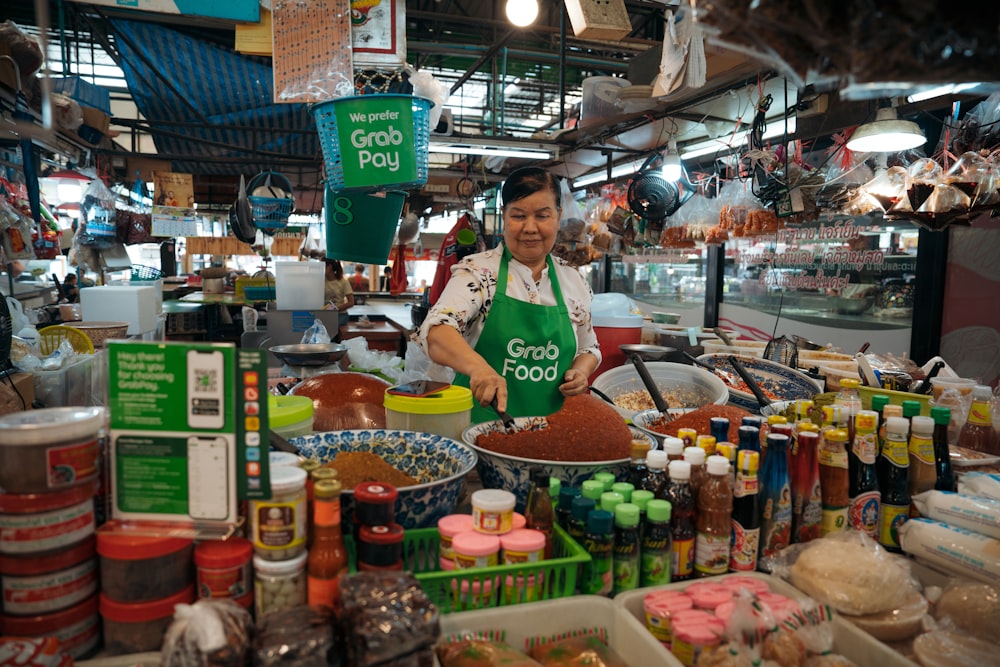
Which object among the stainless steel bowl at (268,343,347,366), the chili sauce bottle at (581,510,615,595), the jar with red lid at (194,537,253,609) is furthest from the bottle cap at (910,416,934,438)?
the stainless steel bowl at (268,343,347,366)

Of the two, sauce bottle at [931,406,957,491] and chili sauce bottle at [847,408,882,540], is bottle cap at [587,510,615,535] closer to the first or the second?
chili sauce bottle at [847,408,882,540]

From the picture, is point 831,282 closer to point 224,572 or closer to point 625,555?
point 625,555

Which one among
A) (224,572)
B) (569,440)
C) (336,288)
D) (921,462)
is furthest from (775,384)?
(336,288)

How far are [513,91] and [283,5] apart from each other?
6277 millimetres

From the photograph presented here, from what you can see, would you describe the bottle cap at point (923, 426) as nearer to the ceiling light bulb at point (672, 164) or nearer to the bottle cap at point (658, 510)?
the bottle cap at point (658, 510)

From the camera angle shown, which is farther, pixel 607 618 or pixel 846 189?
pixel 846 189

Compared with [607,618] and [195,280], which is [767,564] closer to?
[607,618]

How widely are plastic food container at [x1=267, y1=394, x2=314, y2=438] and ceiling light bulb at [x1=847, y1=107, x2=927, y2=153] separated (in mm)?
2588

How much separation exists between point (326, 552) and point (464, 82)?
4003mm

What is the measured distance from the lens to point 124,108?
9.38 meters

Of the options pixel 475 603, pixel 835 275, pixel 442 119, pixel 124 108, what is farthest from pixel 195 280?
pixel 475 603

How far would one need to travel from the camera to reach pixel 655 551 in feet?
3.70

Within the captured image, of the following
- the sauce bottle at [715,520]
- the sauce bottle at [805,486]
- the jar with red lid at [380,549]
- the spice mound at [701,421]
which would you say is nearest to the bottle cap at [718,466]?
the sauce bottle at [715,520]

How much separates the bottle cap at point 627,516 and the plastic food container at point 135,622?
0.71 metres
